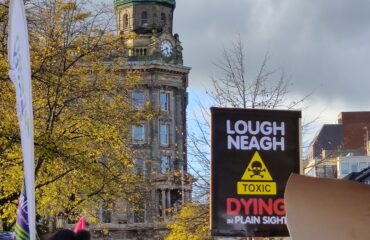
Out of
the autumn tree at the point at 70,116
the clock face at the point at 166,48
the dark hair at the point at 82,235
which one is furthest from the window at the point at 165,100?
the dark hair at the point at 82,235

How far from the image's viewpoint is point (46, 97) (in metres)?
21.6

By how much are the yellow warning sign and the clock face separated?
86.9 metres

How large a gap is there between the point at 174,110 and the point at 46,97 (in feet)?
234

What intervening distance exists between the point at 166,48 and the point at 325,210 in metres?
89.4

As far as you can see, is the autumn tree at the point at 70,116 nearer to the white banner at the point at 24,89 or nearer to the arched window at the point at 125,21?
the white banner at the point at 24,89

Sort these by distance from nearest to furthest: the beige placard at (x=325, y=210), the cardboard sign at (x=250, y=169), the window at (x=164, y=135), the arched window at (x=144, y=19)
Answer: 1. the beige placard at (x=325, y=210)
2. the cardboard sign at (x=250, y=169)
3. the window at (x=164, y=135)
4. the arched window at (x=144, y=19)

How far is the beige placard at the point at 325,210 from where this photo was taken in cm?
566

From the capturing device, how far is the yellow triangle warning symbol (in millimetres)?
6984

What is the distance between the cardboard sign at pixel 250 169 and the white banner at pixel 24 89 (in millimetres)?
1701

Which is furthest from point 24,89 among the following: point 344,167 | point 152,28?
point 152,28

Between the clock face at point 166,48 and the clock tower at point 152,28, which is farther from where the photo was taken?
the clock face at point 166,48

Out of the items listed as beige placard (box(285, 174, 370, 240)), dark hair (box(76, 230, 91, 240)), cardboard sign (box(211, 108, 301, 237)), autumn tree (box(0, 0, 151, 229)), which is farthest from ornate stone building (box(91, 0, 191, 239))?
dark hair (box(76, 230, 91, 240))

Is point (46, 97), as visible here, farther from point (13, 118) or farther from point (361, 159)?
point (361, 159)

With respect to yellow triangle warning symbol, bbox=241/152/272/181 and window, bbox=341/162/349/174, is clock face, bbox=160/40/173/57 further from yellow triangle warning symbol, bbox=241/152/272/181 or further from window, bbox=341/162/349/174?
yellow triangle warning symbol, bbox=241/152/272/181
